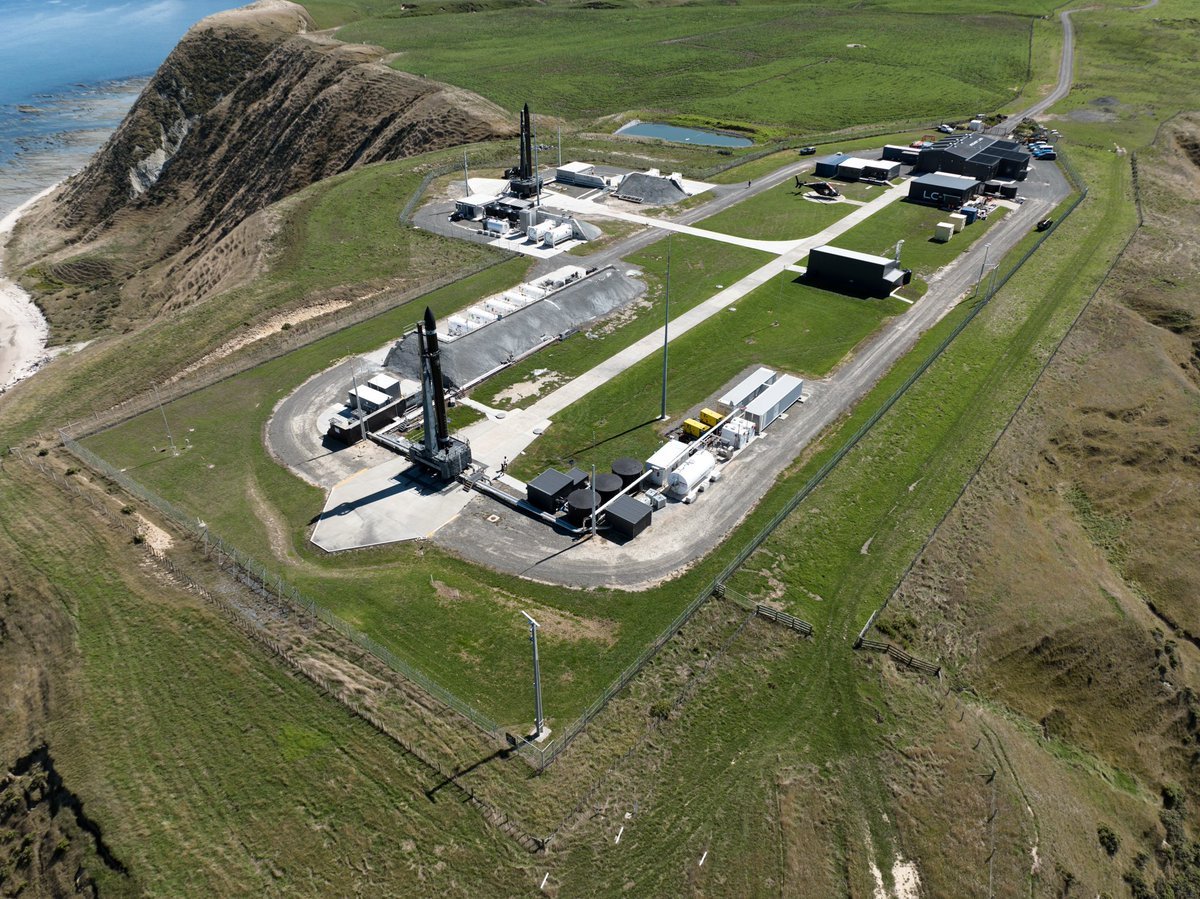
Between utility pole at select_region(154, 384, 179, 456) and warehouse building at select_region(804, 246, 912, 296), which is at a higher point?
warehouse building at select_region(804, 246, 912, 296)

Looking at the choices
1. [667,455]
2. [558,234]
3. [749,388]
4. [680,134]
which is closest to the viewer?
[667,455]

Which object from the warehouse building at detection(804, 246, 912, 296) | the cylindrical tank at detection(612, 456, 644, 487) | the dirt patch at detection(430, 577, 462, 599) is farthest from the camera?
the warehouse building at detection(804, 246, 912, 296)

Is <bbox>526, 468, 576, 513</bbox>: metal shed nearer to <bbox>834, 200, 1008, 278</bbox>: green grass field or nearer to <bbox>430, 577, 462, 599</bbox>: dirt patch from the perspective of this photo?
<bbox>430, 577, 462, 599</bbox>: dirt patch

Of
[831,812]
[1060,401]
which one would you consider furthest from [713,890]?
[1060,401]

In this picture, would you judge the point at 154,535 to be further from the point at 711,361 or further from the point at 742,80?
the point at 742,80

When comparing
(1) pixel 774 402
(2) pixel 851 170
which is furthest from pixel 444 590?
(2) pixel 851 170

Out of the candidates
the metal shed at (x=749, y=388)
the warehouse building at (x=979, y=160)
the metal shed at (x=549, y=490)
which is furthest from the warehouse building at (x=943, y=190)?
the metal shed at (x=549, y=490)

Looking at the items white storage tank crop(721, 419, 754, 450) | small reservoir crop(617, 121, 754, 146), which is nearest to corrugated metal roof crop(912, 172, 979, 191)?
small reservoir crop(617, 121, 754, 146)
